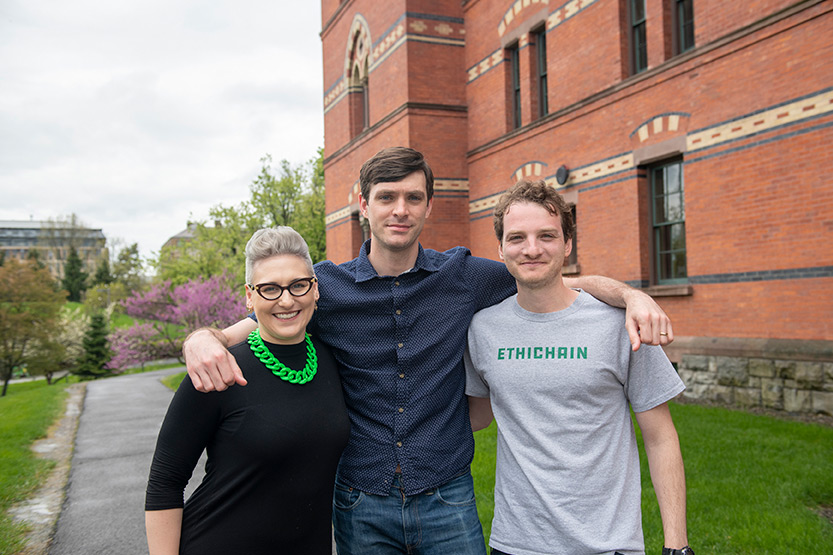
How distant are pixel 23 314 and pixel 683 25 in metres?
27.5

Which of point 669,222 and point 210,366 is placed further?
point 669,222

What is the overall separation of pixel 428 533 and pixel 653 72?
10861mm

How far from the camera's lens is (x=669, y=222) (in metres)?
11.6

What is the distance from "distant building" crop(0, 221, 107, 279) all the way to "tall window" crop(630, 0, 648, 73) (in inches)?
2445

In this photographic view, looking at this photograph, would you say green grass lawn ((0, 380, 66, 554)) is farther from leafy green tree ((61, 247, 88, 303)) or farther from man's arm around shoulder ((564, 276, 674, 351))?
leafy green tree ((61, 247, 88, 303))

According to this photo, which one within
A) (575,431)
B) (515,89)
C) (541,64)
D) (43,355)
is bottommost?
(43,355)

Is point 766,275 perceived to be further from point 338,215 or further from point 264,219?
point 264,219

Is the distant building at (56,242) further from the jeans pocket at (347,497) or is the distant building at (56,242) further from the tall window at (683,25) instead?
the jeans pocket at (347,497)

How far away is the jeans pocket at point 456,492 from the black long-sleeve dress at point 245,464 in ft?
1.78

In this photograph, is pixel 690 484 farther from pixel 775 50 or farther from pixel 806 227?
pixel 775 50

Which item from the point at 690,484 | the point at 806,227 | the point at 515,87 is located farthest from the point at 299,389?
the point at 515,87

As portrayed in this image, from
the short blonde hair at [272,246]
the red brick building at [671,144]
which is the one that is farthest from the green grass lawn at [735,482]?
the short blonde hair at [272,246]

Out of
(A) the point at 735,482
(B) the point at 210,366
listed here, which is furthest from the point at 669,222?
(B) the point at 210,366

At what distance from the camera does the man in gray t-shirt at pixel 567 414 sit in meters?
2.29
